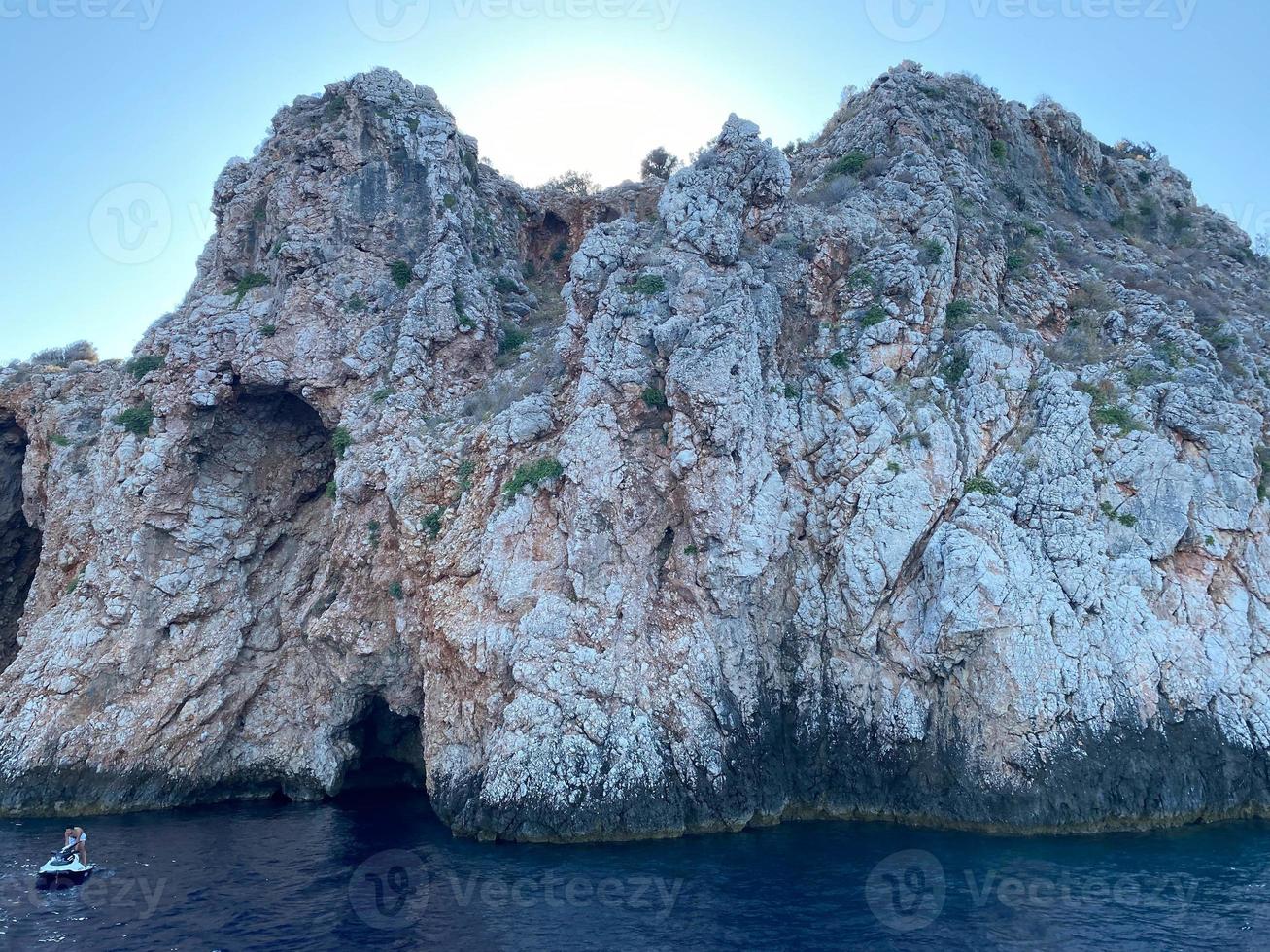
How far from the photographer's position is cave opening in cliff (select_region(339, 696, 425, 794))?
30641 millimetres

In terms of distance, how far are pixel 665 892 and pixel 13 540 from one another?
33.6 m

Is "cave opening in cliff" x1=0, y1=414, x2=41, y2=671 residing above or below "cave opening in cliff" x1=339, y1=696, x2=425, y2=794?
above

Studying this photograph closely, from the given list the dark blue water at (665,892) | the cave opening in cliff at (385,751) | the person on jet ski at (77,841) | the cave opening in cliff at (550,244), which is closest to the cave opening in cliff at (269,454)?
the cave opening in cliff at (385,751)

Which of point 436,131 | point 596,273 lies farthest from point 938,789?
point 436,131

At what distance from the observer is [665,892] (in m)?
18.5

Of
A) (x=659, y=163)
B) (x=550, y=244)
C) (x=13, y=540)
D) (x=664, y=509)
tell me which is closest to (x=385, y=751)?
(x=664, y=509)

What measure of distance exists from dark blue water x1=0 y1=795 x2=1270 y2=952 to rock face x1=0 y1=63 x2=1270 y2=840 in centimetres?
175

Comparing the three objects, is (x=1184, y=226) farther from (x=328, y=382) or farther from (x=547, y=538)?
(x=328, y=382)

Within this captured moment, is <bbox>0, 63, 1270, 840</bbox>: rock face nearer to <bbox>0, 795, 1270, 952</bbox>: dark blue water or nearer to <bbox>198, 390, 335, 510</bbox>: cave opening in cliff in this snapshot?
<bbox>198, 390, 335, 510</bbox>: cave opening in cliff

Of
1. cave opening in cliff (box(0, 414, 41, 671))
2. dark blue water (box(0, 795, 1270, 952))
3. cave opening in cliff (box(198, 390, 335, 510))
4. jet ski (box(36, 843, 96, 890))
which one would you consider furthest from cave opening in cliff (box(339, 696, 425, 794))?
cave opening in cliff (box(0, 414, 41, 671))

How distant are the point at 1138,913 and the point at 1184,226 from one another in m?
36.1

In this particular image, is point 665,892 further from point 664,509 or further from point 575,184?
point 575,184

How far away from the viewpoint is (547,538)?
26.3 meters

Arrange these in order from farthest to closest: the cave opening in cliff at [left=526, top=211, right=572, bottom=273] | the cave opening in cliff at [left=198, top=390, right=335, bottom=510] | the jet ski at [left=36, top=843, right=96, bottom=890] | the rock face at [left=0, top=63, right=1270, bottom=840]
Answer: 1. the cave opening in cliff at [left=526, top=211, right=572, bottom=273]
2. the cave opening in cliff at [left=198, top=390, right=335, bottom=510]
3. the rock face at [left=0, top=63, right=1270, bottom=840]
4. the jet ski at [left=36, top=843, right=96, bottom=890]
